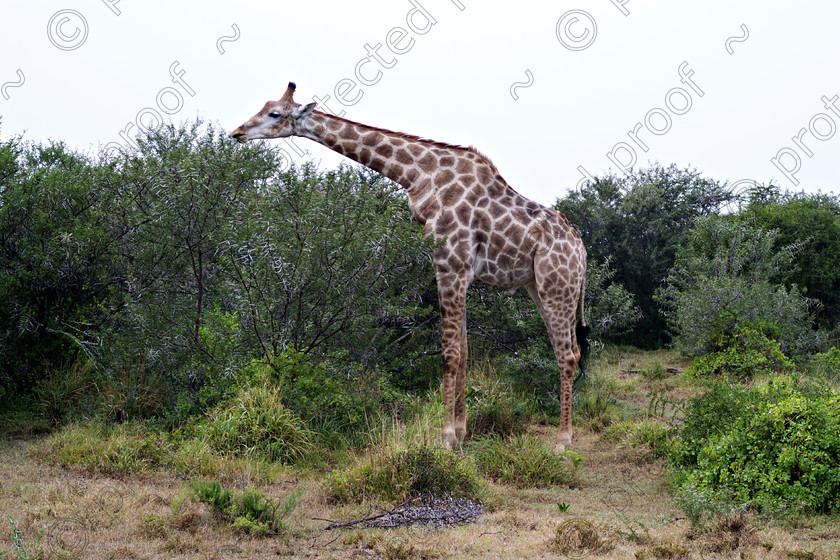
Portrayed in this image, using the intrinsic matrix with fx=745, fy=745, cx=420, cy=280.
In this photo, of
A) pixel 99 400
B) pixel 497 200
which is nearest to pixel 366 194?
pixel 497 200

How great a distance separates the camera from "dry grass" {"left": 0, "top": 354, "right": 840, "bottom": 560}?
15.4 ft

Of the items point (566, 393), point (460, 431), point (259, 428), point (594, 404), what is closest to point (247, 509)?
point (259, 428)

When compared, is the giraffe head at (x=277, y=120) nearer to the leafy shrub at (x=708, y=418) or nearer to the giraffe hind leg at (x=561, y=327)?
the giraffe hind leg at (x=561, y=327)

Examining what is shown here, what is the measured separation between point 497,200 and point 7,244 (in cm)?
566

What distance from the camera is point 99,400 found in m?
8.17

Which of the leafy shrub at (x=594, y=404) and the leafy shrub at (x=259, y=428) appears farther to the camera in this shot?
the leafy shrub at (x=594, y=404)

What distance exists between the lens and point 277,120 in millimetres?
8273

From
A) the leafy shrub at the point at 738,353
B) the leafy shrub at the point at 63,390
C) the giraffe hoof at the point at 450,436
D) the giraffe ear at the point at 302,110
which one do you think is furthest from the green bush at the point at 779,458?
the leafy shrub at the point at 63,390

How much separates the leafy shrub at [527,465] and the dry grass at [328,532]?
17.8 inches

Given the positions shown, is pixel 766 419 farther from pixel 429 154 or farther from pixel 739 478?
pixel 429 154

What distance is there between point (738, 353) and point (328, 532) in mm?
9568

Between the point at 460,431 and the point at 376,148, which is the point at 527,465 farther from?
the point at 376,148

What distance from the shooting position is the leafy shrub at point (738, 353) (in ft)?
37.8

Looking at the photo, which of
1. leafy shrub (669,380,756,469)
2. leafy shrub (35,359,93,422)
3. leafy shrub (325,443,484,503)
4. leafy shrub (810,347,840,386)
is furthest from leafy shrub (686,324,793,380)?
leafy shrub (35,359,93,422)
